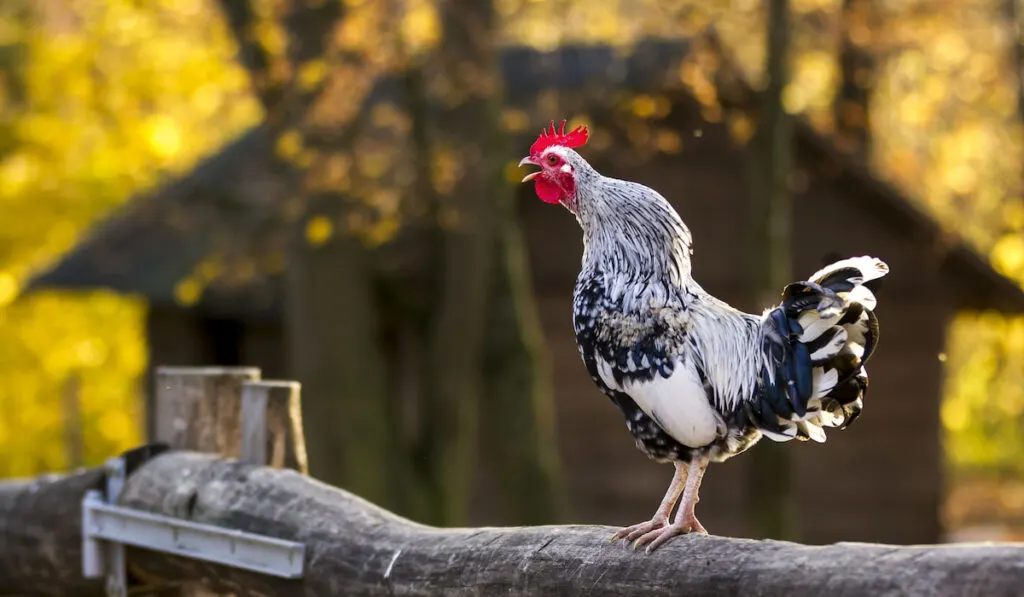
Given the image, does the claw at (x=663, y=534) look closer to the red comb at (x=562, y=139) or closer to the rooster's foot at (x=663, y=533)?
the rooster's foot at (x=663, y=533)

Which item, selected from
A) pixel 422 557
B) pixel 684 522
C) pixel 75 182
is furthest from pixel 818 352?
pixel 75 182

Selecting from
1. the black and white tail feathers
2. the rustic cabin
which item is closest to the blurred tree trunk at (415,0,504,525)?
the rustic cabin

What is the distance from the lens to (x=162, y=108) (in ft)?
65.5

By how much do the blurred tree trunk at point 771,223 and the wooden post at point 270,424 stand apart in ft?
17.0

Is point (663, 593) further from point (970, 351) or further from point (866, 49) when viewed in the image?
point (970, 351)

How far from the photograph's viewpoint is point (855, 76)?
13.0 metres

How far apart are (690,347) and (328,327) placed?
18.2ft

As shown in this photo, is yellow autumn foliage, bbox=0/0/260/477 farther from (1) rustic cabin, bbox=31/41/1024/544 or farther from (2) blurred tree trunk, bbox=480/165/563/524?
(2) blurred tree trunk, bbox=480/165/563/524

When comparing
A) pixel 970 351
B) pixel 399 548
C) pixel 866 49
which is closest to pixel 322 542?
pixel 399 548

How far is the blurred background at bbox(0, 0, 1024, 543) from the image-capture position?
935cm

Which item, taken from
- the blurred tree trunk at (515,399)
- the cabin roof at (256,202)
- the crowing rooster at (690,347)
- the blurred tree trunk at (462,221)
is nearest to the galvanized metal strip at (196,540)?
the crowing rooster at (690,347)

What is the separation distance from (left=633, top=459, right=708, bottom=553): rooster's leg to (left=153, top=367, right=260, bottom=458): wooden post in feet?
6.07

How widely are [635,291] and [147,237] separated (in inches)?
427

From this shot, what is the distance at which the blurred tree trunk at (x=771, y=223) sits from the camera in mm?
9383
